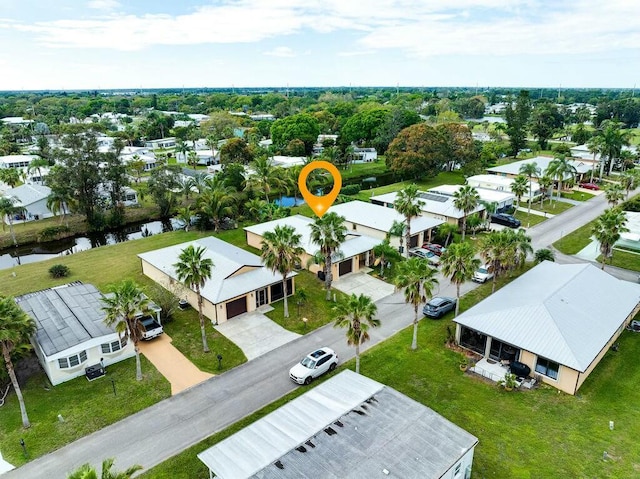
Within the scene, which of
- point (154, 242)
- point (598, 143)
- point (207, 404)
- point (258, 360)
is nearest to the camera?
point (207, 404)

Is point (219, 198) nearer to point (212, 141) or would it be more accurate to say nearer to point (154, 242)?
point (154, 242)

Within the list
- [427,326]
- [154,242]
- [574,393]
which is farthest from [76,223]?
[574,393]

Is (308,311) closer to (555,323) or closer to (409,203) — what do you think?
(409,203)

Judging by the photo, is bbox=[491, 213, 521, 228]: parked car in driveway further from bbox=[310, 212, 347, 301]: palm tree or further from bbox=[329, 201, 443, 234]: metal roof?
bbox=[310, 212, 347, 301]: palm tree

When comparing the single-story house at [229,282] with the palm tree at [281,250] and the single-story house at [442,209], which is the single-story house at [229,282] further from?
the single-story house at [442,209]

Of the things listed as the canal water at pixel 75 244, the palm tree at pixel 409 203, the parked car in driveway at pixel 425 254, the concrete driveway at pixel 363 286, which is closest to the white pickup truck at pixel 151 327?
the concrete driveway at pixel 363 286

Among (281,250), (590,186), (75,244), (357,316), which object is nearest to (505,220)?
(590,186)

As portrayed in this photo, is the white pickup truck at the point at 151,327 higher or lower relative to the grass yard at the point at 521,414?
higher

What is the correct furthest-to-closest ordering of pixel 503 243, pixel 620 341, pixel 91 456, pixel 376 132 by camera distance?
pixel 376 132, pixel 503 243, pixel 620 341, pixel 91 456
